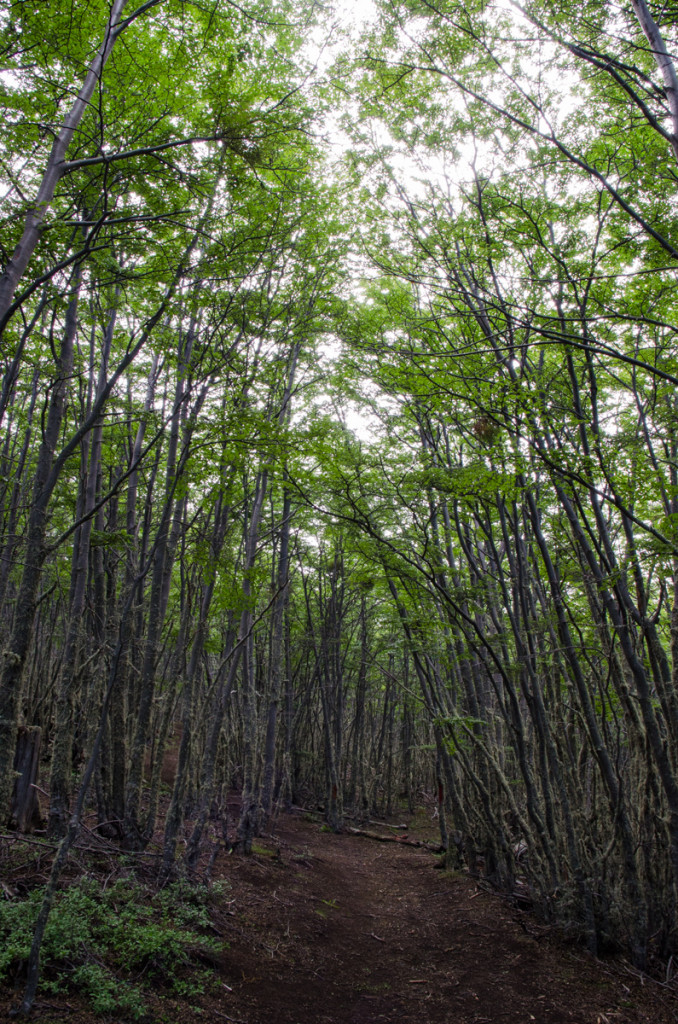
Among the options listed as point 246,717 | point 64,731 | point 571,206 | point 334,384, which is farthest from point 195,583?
point 571,206

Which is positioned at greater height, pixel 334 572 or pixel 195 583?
pixel 334 572

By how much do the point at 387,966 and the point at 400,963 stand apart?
158 millimetres

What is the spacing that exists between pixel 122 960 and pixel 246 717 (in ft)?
18.6

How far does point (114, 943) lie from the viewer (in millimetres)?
3545

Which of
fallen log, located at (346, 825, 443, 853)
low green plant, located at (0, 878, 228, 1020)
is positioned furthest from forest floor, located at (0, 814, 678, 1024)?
fallen log, located at (346, 825, 443, 853)

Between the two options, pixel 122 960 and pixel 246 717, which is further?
pixel 246 717

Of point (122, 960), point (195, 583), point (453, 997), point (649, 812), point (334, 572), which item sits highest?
point (334, 572)

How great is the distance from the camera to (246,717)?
907 cm

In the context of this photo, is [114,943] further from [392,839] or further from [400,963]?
[392,839]

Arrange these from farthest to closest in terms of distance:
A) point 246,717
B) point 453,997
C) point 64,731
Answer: point 246,717, point 64,731, point 453,997

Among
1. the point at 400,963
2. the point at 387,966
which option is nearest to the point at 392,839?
the point at 400,963

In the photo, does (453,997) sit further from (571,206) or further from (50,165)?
(571,206)

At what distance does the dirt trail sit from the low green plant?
365 millimetres

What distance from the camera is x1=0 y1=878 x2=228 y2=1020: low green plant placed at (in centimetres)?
302
